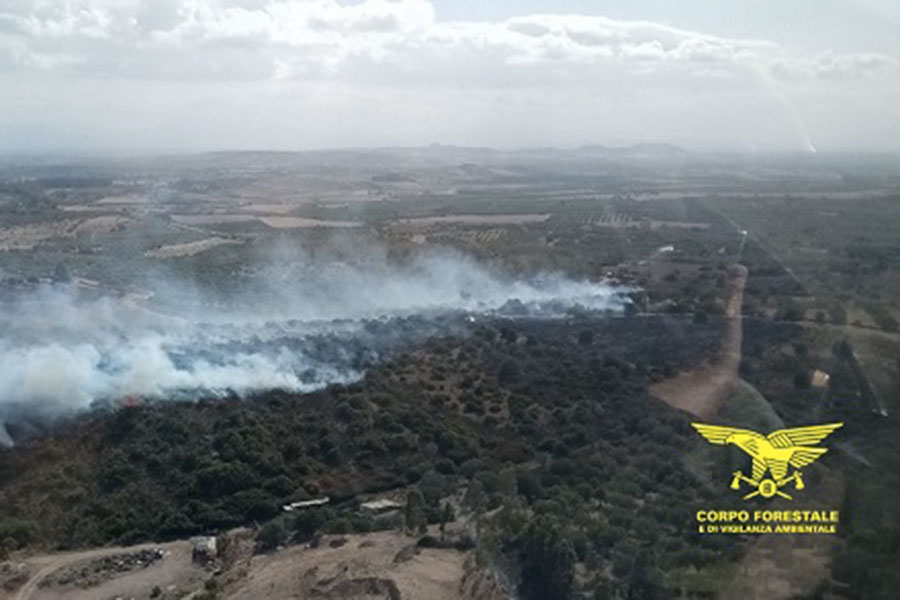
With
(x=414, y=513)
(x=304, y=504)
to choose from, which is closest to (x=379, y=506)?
(x=304, y=504)

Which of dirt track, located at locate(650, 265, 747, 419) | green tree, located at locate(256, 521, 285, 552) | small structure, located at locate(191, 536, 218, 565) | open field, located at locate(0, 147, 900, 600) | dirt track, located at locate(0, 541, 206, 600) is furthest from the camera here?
dirt track, located at locate(650, 265, 747, 419)

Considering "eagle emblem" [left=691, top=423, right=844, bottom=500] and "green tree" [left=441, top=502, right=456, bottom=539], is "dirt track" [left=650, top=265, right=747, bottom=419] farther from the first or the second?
"green tree" [left=441, top=502, right=456, bottom=539]

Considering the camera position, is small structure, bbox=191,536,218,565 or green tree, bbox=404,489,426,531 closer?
small structure, bbox=191,536,218,565

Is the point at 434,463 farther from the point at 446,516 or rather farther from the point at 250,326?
the point at 250,326

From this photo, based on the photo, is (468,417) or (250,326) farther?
(250,326)

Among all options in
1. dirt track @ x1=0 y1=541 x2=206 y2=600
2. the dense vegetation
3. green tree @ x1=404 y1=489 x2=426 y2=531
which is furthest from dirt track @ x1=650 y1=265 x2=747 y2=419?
dirt track @ x1=0 y1=541 x2=206 y2=600

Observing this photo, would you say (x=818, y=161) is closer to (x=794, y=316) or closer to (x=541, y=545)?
(x=794, y=316)

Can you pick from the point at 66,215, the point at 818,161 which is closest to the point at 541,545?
the point at 66,215
